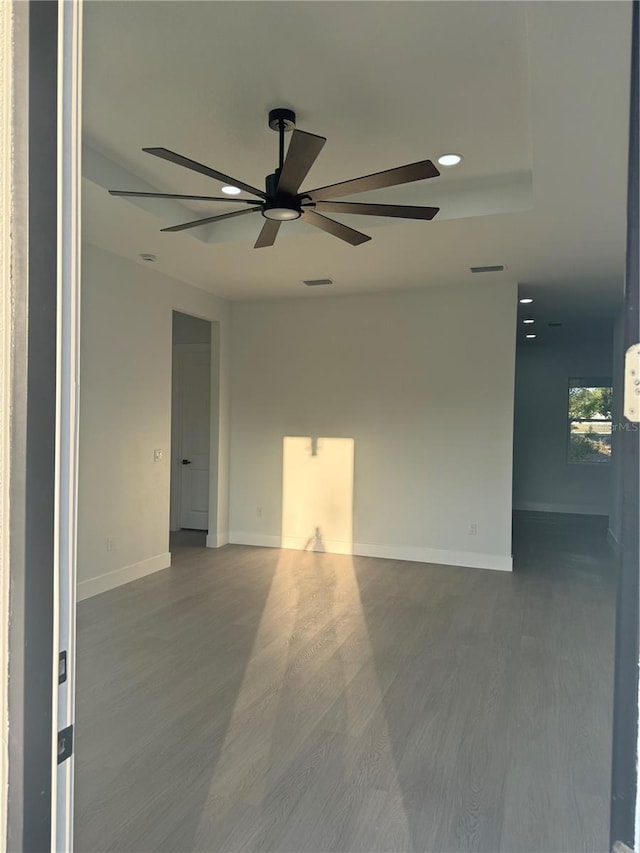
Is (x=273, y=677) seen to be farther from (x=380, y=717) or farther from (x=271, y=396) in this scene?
(x=271, y=396)

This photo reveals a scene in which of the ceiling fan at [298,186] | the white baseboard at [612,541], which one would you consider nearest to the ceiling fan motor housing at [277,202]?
the ceiling fan at [298,186]

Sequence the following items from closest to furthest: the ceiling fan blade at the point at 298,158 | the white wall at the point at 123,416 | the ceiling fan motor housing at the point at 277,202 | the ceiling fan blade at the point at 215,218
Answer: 1. the ceiling fan blade at the point at 298,158
2. the ceiling fan motor housing at the point at 277,202
3. the ceiling fan blade at the point at 215,218
4. the white wall at the point at 123,416

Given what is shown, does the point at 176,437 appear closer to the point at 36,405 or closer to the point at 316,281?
the point at 316,281

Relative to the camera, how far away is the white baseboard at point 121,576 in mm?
4520

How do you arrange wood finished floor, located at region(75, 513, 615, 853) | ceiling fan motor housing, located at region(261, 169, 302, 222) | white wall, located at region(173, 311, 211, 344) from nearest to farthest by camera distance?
wood finished floor, located at region(75, 513, 615, 853) → ceiling fan motor housing, located at region(261, 169, 302, 222) → white wall, located at region(173, 311, 211, 344)

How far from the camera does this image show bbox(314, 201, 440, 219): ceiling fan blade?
2764 millimetres

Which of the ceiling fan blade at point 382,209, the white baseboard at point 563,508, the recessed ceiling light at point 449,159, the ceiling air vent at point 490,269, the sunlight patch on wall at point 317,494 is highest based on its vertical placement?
the recessed ceiling light at point 449,159

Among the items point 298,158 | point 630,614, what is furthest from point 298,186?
point 630,614

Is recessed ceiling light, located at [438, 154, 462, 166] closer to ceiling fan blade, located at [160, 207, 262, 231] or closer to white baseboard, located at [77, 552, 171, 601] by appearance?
ceiling fan blade, located at [160, 207, 262, 231]

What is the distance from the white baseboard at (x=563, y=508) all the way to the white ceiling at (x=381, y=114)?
5.76 meters

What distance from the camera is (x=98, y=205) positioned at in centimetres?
358

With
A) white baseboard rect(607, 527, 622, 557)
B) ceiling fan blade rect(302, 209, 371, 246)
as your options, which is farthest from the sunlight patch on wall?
ceiling fan blade rect(302, 209, 371, 246)

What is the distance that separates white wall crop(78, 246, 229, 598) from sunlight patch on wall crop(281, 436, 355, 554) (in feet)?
4.88

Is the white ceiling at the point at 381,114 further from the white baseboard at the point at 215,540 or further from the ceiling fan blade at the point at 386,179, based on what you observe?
the white baseboard at the point at 215,540
